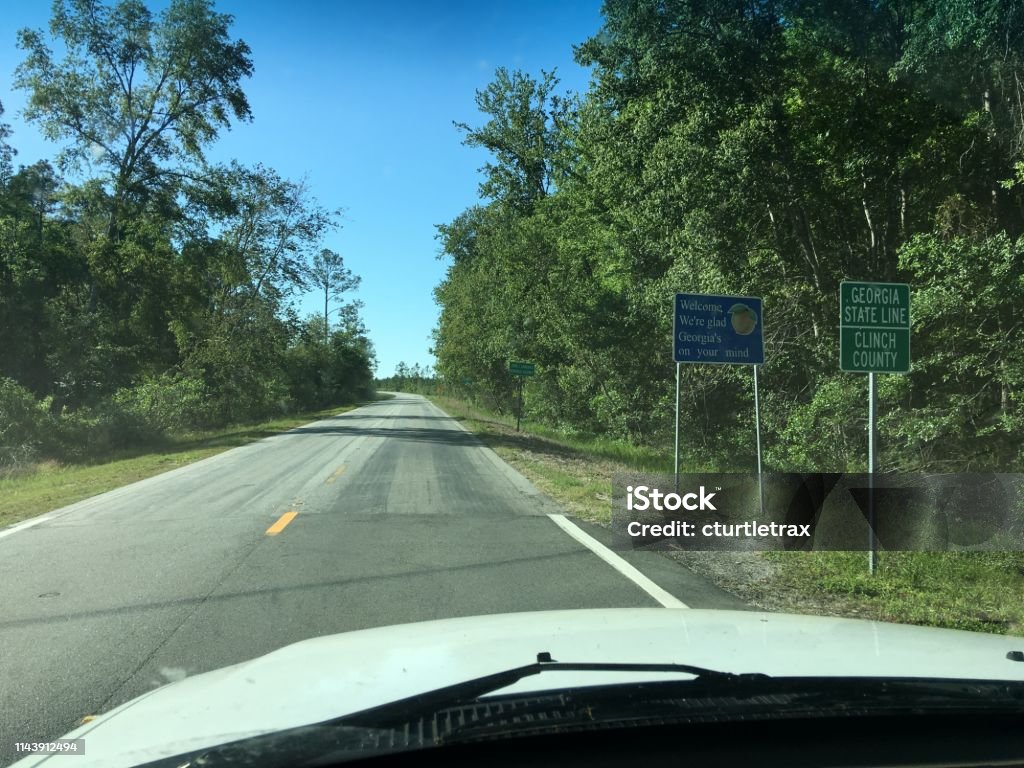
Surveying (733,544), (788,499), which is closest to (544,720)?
(733,544)

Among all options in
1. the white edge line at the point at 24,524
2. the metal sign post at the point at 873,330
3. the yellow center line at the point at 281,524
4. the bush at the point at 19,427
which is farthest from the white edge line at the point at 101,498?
the metal sign post at the point at 873,330

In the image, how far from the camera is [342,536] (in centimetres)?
927

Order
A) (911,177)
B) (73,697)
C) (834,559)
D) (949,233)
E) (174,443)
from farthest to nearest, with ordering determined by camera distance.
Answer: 1. (174,443)
2. (911,177)
3. (949,233)
4. (834,559)
5. (73,697)

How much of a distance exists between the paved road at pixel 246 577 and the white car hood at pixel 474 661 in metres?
1.24

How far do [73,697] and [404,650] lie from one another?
211 cm

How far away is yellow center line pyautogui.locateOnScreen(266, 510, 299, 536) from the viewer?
31.2 ft

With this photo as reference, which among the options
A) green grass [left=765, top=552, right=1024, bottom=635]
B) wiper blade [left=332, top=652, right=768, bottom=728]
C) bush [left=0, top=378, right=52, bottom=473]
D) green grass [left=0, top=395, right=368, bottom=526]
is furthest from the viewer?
bush [left=0, top=378, right=52, bottom=473]

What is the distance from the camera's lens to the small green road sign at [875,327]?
25.8 feet

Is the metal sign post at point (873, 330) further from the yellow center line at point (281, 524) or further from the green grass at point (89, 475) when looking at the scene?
the green grass at point (89, 475)

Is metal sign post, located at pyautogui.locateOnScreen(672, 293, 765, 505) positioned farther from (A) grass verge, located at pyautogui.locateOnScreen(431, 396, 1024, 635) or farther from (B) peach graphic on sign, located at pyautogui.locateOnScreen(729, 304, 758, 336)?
(A) grass verge, located at pyautogui.locateOnScreen(431, 396, 1024, 635)

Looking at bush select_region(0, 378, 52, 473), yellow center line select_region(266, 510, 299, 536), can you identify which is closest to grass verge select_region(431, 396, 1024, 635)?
yellow center line select_region(266, 510, 299, 536)

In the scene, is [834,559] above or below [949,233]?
below

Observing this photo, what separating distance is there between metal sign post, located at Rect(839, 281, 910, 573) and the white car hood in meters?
4.18

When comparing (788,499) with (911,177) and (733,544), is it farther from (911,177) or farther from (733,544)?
(911,177)
